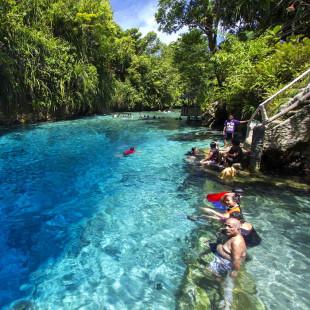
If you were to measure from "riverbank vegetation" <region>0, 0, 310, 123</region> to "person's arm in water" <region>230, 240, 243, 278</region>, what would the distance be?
1109 cm

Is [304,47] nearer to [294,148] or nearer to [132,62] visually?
[294,148]

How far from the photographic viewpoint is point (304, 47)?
530 inches

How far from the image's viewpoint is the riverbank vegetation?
1683 centimetres

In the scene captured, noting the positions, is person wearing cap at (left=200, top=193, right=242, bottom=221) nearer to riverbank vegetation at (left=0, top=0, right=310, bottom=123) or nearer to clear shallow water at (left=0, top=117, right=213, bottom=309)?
clear shallow water at (left=0, top=117, right=213, bottom=309)

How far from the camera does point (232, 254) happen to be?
4.59 m

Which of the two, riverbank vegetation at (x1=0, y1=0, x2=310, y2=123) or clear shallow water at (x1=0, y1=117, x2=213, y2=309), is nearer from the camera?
clear shallow water at (x1=0, y1=117, x2=213, y2=309)

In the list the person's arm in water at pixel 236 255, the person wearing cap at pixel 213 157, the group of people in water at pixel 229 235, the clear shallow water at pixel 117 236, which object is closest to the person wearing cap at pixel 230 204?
the group of people in water at pixel 229 235

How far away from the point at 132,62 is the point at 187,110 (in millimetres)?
20194

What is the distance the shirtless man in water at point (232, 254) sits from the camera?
181 inches

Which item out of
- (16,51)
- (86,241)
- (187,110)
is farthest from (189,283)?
(187,110)

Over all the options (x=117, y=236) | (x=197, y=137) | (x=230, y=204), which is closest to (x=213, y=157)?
(x=230, y=204)

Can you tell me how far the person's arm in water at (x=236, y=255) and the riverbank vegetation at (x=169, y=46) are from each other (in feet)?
36.4

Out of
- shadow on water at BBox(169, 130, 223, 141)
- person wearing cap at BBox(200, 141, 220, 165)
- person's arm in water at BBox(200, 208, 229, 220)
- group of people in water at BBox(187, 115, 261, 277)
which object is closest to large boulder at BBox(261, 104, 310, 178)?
person wearing cap at BBox(200, 141, 220, 165)

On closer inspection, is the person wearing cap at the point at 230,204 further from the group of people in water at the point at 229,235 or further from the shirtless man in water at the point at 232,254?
the shirtless man in water at the point at 232,254
